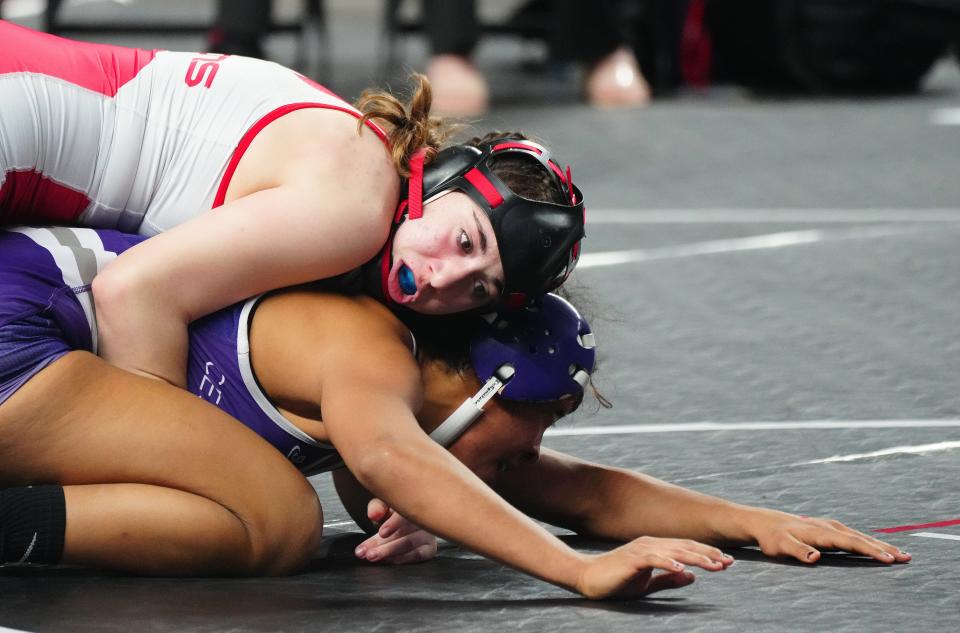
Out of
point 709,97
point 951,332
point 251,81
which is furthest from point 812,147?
point 251,81

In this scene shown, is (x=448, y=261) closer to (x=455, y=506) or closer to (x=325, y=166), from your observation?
(x=325, y=166)

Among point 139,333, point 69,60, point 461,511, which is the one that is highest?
point 69,60

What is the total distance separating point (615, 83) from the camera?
305 inches

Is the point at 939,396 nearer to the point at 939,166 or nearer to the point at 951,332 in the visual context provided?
the point at 951,332

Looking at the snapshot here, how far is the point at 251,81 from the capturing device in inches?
112

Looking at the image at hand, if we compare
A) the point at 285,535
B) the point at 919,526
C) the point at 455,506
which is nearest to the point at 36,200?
the point at 285,535

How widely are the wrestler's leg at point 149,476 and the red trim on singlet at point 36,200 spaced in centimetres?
34

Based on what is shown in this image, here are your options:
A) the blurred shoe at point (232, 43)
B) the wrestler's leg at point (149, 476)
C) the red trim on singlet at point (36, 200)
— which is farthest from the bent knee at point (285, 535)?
the blurred shoe at point (232, 43)

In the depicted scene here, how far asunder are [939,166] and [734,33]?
6.76ft

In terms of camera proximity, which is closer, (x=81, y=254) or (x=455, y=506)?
(x=455, y=506)

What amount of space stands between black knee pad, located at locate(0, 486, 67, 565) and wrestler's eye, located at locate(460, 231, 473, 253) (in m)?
0.66

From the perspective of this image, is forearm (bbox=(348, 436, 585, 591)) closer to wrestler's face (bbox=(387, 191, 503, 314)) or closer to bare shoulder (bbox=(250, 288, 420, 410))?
bare shoulder (bbox=(250, 288, 420, 410))

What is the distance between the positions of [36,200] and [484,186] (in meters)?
0.72

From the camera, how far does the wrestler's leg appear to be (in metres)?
2.42
